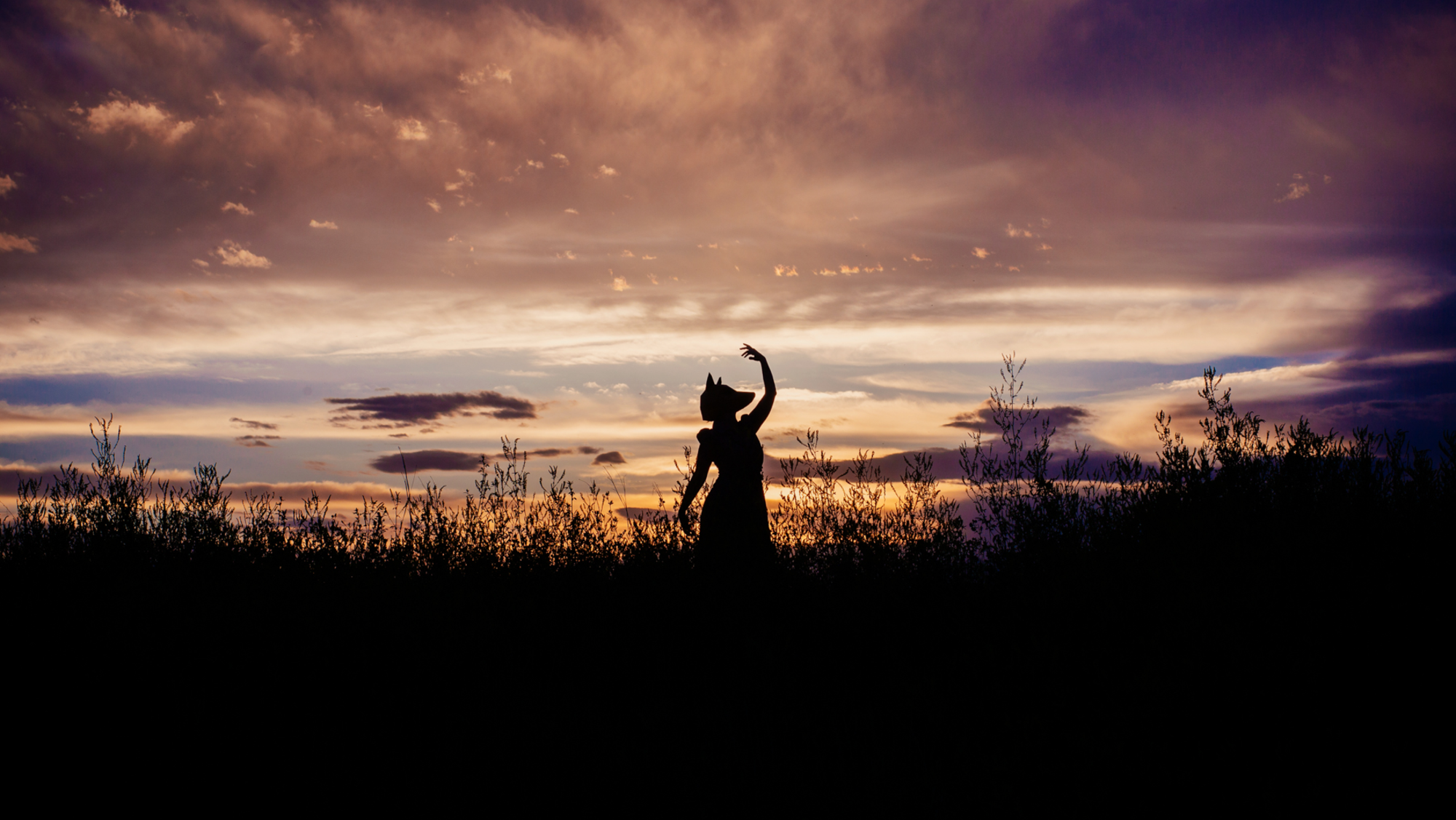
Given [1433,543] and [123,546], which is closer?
[1433,543]

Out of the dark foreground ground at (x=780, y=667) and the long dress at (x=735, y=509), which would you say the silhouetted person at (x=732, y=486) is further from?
the dark foreground ground at (x=780, y=667)

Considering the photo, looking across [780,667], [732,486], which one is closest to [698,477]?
[732,486]

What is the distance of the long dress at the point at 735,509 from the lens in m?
6.22

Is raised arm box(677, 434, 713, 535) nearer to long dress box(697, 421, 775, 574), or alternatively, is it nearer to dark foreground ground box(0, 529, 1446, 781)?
long dress box(697, 421, 775, 574)

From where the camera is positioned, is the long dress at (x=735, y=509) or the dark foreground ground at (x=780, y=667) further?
the long dress at (x=735, y=509)

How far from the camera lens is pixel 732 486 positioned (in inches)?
260

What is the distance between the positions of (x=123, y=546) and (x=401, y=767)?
4.88m

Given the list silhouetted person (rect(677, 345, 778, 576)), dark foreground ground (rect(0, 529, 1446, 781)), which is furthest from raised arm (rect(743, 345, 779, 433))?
dark foreground ground (rect(0, 529, 1446, 781))

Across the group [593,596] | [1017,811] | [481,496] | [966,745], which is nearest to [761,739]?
[966,745]

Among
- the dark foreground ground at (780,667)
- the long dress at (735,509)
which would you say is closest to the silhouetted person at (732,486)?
the long dress at (735,509)

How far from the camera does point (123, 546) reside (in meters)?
6.30

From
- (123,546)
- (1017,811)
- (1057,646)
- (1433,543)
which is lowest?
(1017,811)

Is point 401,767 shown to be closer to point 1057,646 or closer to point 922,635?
point 922,635

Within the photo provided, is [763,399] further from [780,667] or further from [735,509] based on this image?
[780,667]
